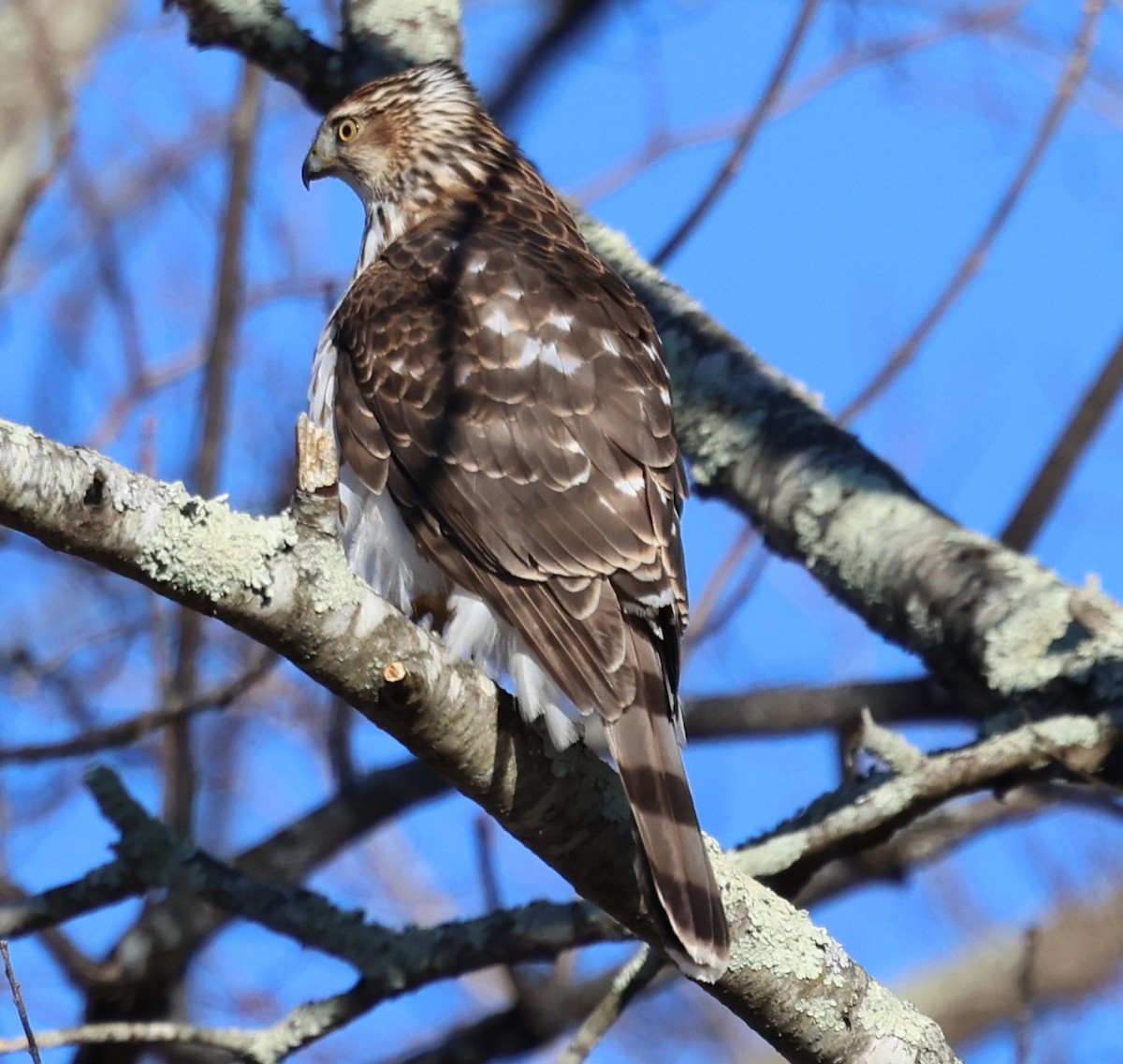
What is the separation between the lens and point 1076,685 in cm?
366

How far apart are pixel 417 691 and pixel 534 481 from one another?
0.92 meters

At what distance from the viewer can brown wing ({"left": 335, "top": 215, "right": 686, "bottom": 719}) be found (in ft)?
10.4

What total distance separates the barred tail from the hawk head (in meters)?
2.06

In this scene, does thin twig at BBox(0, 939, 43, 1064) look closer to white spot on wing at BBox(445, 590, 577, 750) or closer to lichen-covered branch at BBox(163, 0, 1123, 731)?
white spot on wing at BBox(445, 590, 577, 750)

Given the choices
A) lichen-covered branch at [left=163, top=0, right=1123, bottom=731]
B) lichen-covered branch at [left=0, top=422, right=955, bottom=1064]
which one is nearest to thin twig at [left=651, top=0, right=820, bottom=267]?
lichen-covered branch at [left=163, top=0, right=1123, bottom=731]

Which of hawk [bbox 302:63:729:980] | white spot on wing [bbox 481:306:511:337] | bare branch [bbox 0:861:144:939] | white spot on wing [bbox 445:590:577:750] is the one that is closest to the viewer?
hawk [bbox 302:63:729:980]

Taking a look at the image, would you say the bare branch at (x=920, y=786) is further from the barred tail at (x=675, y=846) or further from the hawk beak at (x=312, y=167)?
the hawk beak at (x=312, y=167)

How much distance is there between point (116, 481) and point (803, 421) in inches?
95.5

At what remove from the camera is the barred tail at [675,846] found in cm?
263

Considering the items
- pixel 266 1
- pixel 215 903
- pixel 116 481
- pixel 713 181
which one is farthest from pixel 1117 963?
pixel 116 481

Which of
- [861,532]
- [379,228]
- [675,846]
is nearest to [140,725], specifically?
[379,228]

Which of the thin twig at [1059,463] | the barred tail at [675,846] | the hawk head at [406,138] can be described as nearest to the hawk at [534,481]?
the barred tail at [675,846]

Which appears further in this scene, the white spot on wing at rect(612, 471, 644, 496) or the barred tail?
the white spot on wing at rect(612, 471, 644, 496)

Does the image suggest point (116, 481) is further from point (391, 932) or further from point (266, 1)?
point (266, 1)
